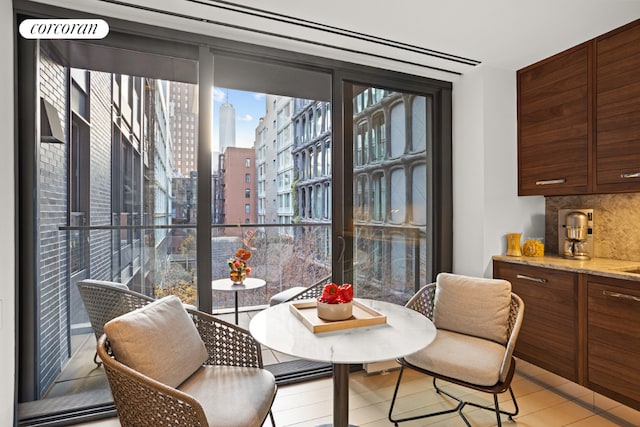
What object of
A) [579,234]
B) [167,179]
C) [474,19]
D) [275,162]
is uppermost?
[474,19]

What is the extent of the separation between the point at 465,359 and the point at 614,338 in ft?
3.42

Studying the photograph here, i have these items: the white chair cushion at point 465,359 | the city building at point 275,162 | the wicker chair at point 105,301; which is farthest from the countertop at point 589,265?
the wicker chair at point 105,301

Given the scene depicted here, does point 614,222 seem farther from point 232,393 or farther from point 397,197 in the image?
point 232,393

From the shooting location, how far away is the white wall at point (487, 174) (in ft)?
9.89

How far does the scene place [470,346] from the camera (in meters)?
2.12

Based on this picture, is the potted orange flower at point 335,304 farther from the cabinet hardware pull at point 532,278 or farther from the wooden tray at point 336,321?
the cabinet hardware pull at point 532,278

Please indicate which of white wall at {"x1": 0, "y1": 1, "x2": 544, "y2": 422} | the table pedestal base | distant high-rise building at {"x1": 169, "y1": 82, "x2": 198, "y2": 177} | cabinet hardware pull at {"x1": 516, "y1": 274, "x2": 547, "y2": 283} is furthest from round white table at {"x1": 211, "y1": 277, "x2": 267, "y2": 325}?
cabinet hardware pull at {"x1": 516, "y1": 274, "x2": 547, "y2": 283}

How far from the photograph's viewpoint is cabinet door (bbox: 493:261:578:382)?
8.03ft

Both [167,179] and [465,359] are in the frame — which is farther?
[167,179]

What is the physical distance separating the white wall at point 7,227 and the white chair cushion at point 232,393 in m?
1.02

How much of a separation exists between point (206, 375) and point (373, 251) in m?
1.70

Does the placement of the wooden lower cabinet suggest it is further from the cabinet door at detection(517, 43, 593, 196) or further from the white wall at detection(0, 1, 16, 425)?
the white wall at detection(0, 1, 16, 425)

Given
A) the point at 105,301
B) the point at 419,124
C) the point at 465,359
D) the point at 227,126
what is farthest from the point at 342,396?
the point at 227,126

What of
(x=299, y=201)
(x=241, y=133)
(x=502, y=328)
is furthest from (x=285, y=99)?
(x=502, y=328)
